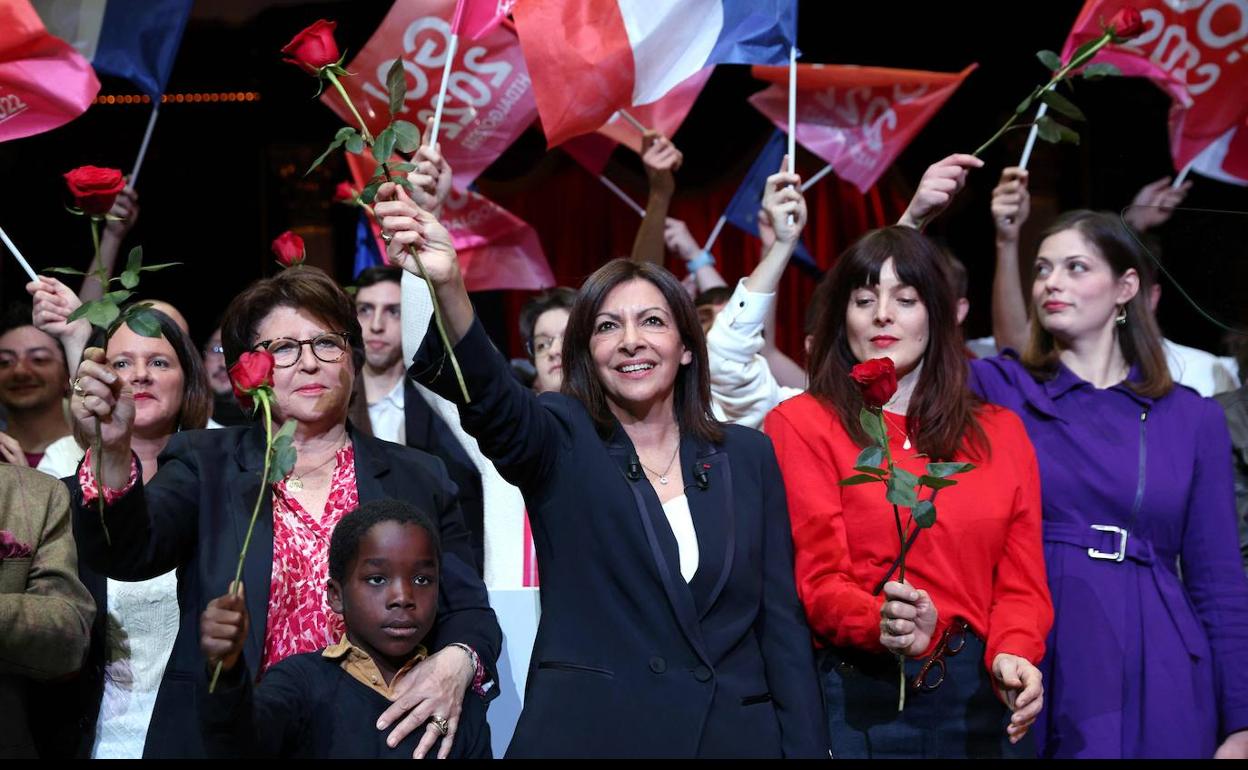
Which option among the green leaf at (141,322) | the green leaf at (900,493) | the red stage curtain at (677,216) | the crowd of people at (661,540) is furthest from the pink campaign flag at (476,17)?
the red stage curtain at (677,216)

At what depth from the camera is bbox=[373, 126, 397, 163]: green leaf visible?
2488mm

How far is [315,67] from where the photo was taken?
8.64 feet

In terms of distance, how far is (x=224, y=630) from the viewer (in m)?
2.23

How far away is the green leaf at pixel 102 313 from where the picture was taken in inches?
95.2

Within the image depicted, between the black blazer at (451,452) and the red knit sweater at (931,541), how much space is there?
1152 millimetres

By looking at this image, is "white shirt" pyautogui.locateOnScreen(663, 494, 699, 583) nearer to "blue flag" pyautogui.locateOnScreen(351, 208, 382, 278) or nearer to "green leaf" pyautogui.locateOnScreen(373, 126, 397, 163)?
"green leaf" pyautogui.locateOnScreen(373, 126, 397, 163)

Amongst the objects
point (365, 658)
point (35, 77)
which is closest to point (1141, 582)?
point (365, 658)

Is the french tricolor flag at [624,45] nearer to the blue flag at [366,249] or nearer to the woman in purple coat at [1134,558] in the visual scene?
the woman in purple coat at [1134,558]

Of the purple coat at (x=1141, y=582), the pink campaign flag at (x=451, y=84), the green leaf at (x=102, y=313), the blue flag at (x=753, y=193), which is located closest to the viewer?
the green leaf at (x=102, y=313)

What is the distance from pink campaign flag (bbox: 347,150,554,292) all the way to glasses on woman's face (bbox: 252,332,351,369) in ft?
7.84

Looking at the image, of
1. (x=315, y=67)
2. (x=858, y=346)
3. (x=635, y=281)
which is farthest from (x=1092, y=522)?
(x=315, y=67)

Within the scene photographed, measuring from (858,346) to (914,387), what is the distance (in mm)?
154

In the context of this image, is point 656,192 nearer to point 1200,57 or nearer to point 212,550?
point 1200,57

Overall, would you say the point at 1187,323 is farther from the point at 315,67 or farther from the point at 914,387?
the point at 315,67
